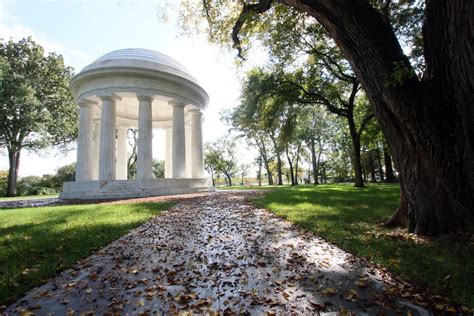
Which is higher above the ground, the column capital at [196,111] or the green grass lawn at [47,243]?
the column capital at [196,111]

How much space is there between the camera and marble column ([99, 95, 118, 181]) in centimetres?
1888

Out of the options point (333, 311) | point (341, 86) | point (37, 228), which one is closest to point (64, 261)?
point (37, 228)

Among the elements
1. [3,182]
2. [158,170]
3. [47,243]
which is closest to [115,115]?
[47,243]

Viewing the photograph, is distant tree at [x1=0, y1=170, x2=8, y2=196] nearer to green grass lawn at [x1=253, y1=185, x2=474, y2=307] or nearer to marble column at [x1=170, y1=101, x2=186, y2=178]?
marble column at [x1=170, y1=101, x2=186, y2=178]

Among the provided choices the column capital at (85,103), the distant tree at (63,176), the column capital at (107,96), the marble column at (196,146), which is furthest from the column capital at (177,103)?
the distant tree at (63,176)

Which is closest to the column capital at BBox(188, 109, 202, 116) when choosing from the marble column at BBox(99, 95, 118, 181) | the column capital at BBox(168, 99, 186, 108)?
the column capital at BBox(168, 99, 186, 108)

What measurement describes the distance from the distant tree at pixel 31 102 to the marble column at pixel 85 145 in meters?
10.8

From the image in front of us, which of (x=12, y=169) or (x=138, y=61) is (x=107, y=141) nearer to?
(x=138, y=61)

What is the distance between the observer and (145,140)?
19.9 metres

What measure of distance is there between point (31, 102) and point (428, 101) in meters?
33.9

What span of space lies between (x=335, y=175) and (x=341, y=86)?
50.5 meters

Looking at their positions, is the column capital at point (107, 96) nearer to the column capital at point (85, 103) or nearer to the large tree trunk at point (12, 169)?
the column capital at point (85, 103)

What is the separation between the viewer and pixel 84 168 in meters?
19.7

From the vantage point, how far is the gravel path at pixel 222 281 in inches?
111
